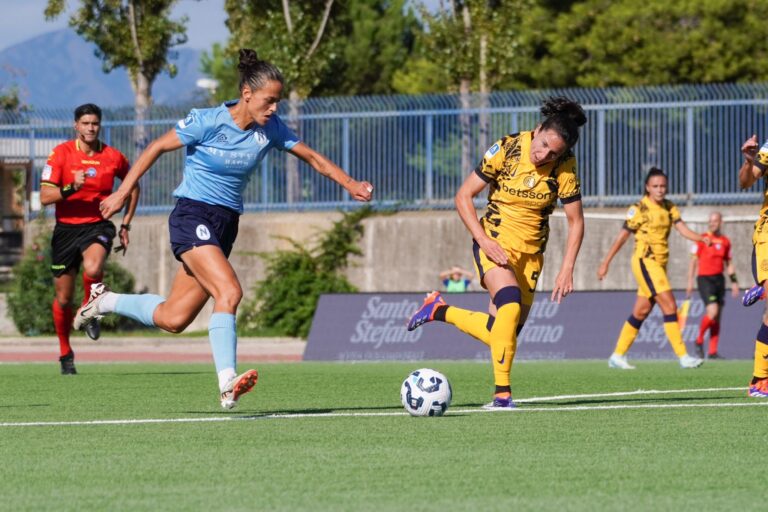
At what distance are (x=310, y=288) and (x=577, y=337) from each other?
25.4ft

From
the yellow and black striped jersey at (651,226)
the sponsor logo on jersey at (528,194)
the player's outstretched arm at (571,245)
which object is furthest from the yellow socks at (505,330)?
the yellow and black striped jersey at (651,226)

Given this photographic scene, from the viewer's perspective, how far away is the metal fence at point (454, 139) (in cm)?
2520

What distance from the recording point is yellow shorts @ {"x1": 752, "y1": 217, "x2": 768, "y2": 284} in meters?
10.7

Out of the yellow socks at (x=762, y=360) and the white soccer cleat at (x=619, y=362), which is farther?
the white soccer cleat at (x=619, y=362)

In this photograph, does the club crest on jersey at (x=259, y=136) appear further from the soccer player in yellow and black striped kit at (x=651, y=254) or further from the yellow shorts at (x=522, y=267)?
the soccer player in yellow and black striped kit at (x=651, y=254)

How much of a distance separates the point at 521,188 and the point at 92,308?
314 cm

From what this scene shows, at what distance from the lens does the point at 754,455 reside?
677 centimetres

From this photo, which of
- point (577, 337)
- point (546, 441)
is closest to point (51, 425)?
point (546, 441)

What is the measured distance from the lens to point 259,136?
9.31m

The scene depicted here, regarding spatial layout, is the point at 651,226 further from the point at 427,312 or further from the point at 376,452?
the point at 376,452

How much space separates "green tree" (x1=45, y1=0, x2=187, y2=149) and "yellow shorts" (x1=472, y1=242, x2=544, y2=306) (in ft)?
98.2

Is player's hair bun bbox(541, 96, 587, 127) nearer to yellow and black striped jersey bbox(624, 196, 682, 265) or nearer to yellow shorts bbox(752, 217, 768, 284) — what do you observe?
yellow shorts bbox(752, 217, 768, 284)

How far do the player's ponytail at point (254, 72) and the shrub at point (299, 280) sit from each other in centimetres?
1690

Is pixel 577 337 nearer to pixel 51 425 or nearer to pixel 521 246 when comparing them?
pixel 521 246
